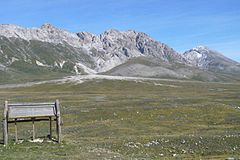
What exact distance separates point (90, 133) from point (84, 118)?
18365mm

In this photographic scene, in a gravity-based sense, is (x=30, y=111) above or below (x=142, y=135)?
above

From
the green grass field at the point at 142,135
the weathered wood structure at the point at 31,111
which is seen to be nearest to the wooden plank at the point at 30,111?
the weathered wood structure at the point at 31,111

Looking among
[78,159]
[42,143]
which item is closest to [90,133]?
[42,143]

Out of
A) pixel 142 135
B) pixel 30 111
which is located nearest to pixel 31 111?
pixel 30 111

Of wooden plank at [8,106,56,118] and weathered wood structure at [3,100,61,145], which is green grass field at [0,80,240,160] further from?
wooden plank at [8,106,56,118]

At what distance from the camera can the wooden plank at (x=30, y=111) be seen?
1607 inches

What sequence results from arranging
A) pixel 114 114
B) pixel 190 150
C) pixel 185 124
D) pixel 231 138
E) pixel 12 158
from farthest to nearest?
pixel 114 114
pixel 185 124
pixel 231 138
pixel 190 150
pixel 12 158

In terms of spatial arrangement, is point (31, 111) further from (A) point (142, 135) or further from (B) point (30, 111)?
(A) point (142, 135)

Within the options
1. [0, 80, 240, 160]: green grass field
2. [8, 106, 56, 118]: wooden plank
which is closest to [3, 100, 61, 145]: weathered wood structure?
[8, 106, 56, 118]: wooden plank

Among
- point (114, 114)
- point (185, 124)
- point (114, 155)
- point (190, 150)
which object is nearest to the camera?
point (114, 155)

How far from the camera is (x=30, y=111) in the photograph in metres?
41.5

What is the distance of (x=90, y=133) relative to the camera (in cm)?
5216

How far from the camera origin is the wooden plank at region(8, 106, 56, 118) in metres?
40.8

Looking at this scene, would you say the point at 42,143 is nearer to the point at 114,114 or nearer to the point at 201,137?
A: the point at 201,137
